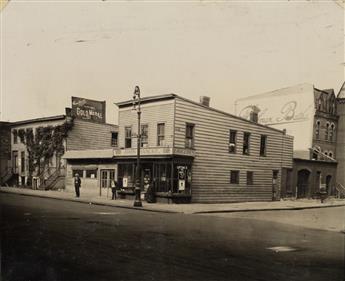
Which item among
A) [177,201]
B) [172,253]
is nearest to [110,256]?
[172,253]

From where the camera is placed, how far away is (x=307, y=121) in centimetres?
672

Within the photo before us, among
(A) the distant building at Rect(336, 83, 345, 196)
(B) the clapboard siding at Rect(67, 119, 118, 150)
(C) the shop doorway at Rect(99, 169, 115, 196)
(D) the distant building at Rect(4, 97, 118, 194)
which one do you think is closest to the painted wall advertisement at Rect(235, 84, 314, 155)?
(A) the distant building at Rect(336, 83, 345, 196)

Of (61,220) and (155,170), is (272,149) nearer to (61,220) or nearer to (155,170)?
(61,220)

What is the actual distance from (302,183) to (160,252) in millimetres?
3015

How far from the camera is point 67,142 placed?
2812cm

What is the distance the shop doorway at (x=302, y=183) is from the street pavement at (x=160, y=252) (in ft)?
2.68

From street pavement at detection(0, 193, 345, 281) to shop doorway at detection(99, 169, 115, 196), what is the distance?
11.7 meters

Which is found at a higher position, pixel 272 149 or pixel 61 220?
pixel 272 149

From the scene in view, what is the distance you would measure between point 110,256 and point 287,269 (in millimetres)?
2863

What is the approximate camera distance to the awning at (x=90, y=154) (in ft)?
77.0

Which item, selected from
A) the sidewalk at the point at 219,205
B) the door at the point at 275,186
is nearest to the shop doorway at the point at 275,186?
the door at the point at 275,186

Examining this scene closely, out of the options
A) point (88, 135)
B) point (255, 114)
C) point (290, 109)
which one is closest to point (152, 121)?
point (88, 135)

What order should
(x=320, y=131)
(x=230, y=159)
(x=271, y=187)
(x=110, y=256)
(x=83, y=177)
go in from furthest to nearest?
(x=83, y=177)
(x=230, y=159)
(x=271, y=187)
(x=110, y=256)
(x=320, y=131)

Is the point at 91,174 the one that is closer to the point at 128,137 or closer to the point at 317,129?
the point at 128,137
